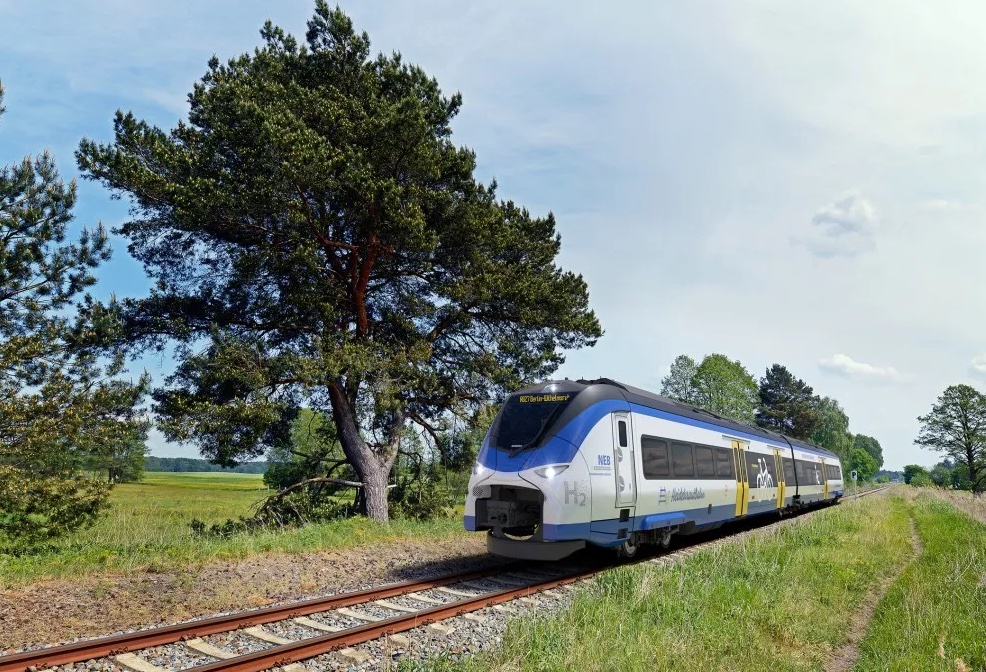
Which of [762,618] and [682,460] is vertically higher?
[682,460]

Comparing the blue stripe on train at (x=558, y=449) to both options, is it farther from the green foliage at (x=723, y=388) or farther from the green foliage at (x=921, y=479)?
the green foliage at (x=921, y=479)

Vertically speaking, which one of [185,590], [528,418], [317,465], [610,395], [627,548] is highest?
[610,395]

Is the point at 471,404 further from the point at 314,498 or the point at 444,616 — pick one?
the point at 444,616

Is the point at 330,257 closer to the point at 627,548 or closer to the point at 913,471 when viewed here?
the point at 627,548

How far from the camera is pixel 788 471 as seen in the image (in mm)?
23812

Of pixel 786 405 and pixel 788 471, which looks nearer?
pixel 788 471

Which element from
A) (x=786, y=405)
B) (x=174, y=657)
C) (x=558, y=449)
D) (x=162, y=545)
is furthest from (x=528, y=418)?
(x=786, y=405)

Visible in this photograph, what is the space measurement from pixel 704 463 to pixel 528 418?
6.09 metres

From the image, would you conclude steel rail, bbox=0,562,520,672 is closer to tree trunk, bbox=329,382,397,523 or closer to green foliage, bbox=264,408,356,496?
tree trunk, bbox=329,382,397,523

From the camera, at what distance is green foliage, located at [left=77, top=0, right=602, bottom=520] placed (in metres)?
16.4

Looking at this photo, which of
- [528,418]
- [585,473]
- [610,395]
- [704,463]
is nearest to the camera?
[585,473]

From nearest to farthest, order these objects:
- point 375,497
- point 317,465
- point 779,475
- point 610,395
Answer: point 610,395
point 375,497
point 317,465
point 779,475

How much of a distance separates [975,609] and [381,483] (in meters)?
14.7

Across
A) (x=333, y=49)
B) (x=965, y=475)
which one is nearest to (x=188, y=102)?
(x=333, y=49)
